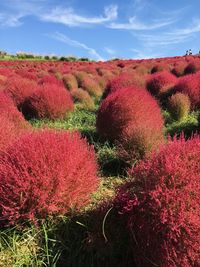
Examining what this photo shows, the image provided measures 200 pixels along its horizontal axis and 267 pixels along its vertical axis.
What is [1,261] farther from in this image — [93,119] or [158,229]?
[93,119]

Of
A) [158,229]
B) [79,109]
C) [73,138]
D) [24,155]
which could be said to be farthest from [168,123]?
[158,229]

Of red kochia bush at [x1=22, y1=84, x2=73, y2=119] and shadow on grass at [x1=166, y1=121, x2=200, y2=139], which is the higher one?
red kochia bush at [x1=22, y1=84, x2=73, y2=119]

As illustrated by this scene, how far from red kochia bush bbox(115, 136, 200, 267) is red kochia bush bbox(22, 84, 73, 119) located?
498 cm

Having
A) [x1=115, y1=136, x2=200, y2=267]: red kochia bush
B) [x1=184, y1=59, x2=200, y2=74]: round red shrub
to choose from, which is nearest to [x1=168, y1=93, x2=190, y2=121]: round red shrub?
[x1=115, y1=136, x2=200, y2=267]: red kochia bush

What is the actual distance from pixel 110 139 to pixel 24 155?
2651 millimetres

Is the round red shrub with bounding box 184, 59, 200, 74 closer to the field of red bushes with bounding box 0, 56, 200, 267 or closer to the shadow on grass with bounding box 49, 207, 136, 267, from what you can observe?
the field of red bushes with bounding box 0, 56, 200, 267

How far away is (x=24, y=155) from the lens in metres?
3.71

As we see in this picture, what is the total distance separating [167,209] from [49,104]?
542 cm

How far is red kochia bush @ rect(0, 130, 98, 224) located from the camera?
3492mm

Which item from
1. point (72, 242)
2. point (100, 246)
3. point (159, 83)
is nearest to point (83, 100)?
point (159, 83)

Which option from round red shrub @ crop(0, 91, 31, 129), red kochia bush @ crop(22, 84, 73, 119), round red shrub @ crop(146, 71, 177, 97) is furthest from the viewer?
round red shrub @ crop(146, 71, 177, 97)

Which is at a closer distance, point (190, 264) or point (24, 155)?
point (190, 264)

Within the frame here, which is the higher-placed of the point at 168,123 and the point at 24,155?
the point at 24,155

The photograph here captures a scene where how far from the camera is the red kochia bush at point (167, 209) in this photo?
2816 mm
